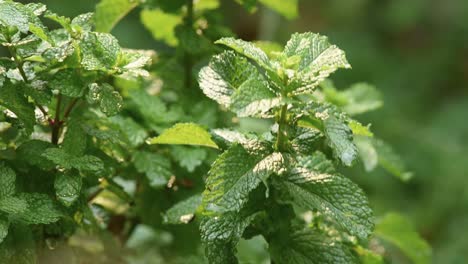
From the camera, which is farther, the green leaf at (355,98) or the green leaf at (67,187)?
the green leaf at (355,98)

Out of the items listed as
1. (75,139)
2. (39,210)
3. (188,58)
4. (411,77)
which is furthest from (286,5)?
(411,77)

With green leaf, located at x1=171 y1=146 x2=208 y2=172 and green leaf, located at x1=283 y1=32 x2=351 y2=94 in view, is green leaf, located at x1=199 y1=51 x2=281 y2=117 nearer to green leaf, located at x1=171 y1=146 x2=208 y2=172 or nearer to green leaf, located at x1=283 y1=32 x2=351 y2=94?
green leaf, located at x1=283 y1=32 x2=351 y2=94

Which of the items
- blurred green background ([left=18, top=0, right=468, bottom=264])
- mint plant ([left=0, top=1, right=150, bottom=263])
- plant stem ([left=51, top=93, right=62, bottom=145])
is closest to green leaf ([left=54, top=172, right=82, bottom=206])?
mint plant ([left=0, top=1, right=150, bottom=263])

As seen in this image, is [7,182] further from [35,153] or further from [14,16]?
[14,16]

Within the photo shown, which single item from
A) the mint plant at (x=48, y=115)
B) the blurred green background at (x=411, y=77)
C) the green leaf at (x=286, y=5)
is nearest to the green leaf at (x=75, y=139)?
the mint plant at (x=48, y=115)

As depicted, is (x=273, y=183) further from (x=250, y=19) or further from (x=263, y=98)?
(x=250, y=19)

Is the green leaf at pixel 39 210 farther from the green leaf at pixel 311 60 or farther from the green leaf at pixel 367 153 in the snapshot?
the green leaf at pixel 367 153

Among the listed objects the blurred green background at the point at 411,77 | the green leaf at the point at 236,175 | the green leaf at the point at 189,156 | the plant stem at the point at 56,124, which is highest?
the blurred green background at the point at 411,77

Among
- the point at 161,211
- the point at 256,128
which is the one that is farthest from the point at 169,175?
the point at 256,128

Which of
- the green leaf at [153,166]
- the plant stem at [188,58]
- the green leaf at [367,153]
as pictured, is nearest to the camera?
the green leaf at [153,166]
